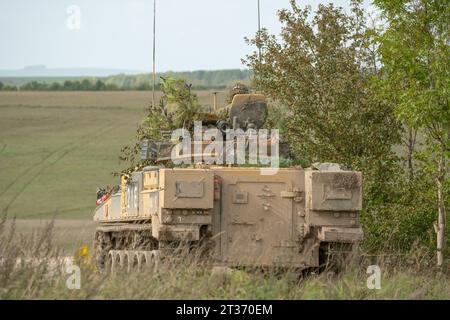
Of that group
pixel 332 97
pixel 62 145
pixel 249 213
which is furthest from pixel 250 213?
pixel 62 145

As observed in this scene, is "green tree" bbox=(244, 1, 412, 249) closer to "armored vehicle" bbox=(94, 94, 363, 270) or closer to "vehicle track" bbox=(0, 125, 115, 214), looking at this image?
"armored vehicle" bbox=(94, 94, 363, 270)

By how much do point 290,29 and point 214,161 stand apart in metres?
10.2

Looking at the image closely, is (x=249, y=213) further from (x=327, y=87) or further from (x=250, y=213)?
(x=327, y=87)

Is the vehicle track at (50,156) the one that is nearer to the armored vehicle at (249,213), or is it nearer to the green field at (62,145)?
the green field at (62,145)

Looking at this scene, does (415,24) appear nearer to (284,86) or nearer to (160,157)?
(160,157)

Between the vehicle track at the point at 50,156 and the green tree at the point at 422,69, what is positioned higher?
the green tree at the point at 422,69

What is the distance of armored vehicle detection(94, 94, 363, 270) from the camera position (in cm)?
1688

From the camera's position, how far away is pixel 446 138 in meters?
20.8

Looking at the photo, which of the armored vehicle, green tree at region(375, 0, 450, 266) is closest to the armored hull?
the armored vehicle

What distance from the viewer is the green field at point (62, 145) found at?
184ft

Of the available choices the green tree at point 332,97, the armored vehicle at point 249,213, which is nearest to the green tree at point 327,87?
the green tree at point 332,97

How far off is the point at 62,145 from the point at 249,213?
5428cm

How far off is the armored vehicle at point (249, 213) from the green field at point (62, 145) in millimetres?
29226
